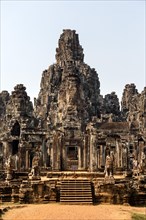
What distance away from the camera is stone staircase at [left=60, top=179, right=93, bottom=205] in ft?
69.4

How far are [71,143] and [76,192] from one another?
713 inches

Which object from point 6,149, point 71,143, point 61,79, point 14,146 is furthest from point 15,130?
point 61,79

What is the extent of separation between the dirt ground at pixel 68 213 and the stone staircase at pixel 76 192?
0.86 metres

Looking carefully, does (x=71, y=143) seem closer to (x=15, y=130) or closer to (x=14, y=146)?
(x=14, y=146)

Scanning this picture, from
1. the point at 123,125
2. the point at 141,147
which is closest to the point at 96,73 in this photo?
the point at 123,125

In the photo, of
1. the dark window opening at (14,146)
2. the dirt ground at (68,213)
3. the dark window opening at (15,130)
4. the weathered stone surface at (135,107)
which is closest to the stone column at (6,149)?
the dark window opening at (14,146)

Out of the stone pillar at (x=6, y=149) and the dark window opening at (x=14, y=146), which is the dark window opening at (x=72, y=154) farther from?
the dark window opening at (x=14, y=146)

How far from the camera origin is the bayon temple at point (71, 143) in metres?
22.6

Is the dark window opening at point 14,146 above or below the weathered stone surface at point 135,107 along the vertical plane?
below

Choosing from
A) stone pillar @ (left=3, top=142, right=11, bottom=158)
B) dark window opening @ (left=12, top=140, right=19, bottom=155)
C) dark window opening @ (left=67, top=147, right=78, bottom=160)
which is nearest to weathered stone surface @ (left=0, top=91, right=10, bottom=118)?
dark window opening @ (left=12, top=140, right=19, bottom=155)

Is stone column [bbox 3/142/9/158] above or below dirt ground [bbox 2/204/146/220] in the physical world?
above

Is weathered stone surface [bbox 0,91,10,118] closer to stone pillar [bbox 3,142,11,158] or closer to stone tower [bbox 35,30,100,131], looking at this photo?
stone tower [bbox 35,30,100,131]

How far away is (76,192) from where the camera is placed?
21.9 metres

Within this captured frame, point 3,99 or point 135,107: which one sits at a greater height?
point 3,99
